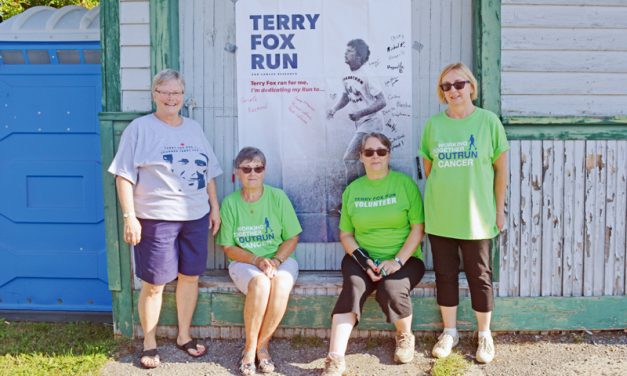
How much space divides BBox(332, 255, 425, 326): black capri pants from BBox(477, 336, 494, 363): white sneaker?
1.59ft

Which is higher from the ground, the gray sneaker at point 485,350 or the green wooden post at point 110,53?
the green wooden post at point 110,53

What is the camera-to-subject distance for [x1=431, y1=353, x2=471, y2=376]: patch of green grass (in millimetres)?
3369

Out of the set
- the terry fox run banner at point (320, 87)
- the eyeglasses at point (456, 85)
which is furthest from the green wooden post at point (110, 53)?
the eyeglasses at point (456, 85)

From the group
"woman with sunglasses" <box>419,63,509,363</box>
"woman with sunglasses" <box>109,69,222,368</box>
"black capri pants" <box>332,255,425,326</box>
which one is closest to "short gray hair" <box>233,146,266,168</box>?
"woman with sunglasses" <box>109,69,222,368</box>

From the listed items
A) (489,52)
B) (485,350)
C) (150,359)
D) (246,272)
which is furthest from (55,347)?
(489,52)

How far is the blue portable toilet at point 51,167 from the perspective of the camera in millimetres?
4195

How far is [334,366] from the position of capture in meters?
3.31

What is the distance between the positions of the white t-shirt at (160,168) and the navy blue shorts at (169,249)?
0.06m

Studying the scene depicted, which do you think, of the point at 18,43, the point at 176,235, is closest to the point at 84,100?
the point at 18,43

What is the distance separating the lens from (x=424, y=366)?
351cm

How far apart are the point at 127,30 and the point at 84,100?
0.73m

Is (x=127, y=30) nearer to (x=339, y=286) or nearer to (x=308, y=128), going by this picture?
(x=308, y=128)
